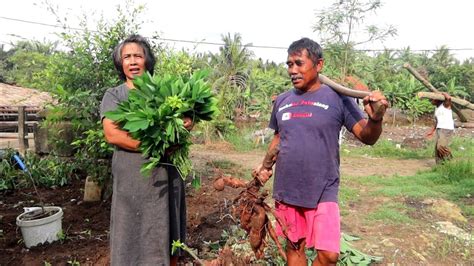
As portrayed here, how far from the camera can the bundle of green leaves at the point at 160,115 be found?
196cm

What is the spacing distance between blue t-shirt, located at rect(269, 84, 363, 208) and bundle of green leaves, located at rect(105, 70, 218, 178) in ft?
2.18

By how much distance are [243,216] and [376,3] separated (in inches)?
456

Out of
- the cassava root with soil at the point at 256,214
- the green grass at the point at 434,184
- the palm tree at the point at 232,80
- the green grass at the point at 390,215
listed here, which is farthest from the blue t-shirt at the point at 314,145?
the palm tree at the point at 232,80

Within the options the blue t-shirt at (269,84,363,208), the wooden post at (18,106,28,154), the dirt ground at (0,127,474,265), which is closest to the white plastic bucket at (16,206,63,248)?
the dirt ground at (0,127,474,265)

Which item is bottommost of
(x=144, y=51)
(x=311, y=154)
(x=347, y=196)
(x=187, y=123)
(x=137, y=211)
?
(x=347, y=196)

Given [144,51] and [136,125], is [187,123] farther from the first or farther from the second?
[144,51]

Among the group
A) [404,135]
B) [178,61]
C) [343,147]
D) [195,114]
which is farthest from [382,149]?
[195,114]

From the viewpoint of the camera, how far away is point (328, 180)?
7.50ft

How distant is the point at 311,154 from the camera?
2.31 m

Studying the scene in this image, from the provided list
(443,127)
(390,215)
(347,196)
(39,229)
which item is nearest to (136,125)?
(39,229)

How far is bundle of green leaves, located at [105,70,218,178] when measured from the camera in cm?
196

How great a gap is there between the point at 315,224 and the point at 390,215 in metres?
3.02

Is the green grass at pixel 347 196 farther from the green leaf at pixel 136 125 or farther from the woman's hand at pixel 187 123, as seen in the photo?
the green leaf at pixel 136 125

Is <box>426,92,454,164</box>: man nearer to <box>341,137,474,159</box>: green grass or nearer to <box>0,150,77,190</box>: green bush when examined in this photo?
<box>341,137,474,159</box>: green grass
